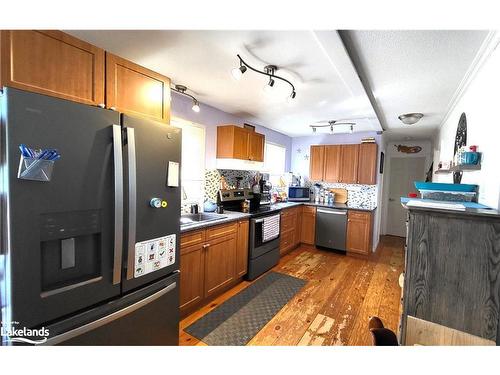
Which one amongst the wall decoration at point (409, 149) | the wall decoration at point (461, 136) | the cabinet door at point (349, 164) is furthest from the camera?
the wall decoration at point (409, 149)

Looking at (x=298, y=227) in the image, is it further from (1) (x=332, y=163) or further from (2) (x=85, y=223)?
(2) (x=85, y=223)

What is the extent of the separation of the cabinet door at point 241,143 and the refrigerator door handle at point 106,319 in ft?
6.97

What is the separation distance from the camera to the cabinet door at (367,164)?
4.08 meters

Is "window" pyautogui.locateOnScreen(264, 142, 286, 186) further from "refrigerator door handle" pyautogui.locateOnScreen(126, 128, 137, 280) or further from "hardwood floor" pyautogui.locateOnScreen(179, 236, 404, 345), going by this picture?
"refrigerator door handle" pyautogui.locateOnScreen(126, 128, 137, 280)

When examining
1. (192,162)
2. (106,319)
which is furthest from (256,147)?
(106,319)

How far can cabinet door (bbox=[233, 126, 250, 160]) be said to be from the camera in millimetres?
3199

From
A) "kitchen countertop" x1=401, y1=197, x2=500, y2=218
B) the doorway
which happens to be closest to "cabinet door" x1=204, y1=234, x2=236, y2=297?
"kitchen countertop" x1=401, y1=197, x2=500, y2=218

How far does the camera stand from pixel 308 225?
4.45 m

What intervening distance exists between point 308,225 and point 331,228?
44cm

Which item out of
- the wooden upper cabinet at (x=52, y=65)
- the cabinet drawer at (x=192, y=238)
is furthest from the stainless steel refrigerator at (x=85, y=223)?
the cabinet drawer at (x=192, y=238)

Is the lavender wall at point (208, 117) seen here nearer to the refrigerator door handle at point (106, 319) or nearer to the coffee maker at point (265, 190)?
the coffee maker at point (265, 190)

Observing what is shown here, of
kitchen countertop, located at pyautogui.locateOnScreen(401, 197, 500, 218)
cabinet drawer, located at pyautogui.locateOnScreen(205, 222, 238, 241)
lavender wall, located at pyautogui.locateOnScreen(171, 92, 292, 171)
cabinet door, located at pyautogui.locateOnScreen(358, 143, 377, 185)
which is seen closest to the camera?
kitchen countertop, located at pyautogui.locateOnScreen(401, 197, 500, 218)

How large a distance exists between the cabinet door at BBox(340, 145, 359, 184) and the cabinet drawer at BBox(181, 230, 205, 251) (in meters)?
3.19
